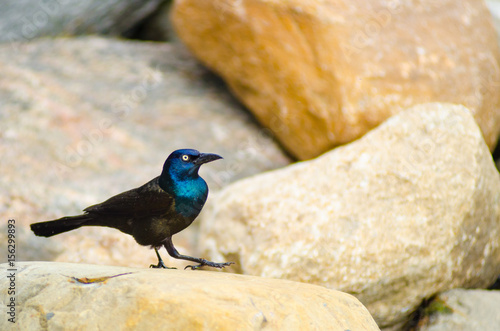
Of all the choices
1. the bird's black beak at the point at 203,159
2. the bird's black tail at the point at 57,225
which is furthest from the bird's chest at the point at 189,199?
the bird's black tail at the point at 57,225

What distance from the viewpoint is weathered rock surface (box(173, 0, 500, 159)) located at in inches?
205

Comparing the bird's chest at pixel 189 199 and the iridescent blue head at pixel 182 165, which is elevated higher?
the iridescent blue head at pixel 182 165

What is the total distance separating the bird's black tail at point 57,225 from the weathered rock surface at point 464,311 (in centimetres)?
269

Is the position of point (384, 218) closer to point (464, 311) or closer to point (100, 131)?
point (464, 311)

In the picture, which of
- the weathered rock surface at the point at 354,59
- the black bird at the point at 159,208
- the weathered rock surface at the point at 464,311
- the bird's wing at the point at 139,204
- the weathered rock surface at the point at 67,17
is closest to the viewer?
the black bird at the point at 159,208

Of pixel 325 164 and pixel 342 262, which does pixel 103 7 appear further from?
pixel 342 262

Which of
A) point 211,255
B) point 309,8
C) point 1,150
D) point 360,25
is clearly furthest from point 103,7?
point 211,255

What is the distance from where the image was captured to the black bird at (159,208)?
296cm

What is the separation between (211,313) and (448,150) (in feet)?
8.86

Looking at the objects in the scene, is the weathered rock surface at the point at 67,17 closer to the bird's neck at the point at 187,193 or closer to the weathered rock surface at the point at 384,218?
the weathered rock surface at the point at 384,218

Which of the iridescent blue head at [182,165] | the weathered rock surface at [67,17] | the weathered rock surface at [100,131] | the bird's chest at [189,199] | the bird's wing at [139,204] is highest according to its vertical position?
the iridescent blue head at [182,165]

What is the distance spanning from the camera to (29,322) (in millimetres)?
2713

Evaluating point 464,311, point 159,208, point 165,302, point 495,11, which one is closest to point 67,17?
point 159,208

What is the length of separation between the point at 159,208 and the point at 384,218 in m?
1.89
